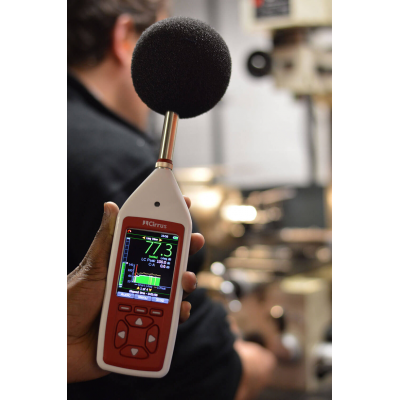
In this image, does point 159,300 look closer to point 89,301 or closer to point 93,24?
point 89,301

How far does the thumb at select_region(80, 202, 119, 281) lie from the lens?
0.31m

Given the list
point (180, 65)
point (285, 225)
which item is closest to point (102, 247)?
point (180, 65)

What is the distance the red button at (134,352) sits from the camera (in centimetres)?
29

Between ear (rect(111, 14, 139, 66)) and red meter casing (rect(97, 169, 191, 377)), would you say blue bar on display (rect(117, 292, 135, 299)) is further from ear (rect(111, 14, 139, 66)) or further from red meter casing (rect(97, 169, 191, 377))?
ear (rect(111, 14, 139, 66))

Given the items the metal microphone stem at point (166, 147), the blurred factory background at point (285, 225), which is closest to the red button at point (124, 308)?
the metal microphone stem at point (166, 147)

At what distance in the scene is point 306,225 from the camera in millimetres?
1479

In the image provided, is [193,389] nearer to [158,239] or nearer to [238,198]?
[158,239]

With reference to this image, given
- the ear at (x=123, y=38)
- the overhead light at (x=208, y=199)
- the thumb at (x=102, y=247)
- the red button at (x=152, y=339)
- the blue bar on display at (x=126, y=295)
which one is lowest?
the red button at (x=152, y=339)

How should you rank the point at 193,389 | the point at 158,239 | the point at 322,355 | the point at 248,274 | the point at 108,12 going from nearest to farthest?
the point at 158,239
the point at 193,389
the point at 108,12
the point at 322,355
the point at 248,274

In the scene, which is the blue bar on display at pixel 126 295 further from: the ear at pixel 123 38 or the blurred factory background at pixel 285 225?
the blurred factory background at pixel 285 225

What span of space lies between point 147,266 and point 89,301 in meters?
0.08
